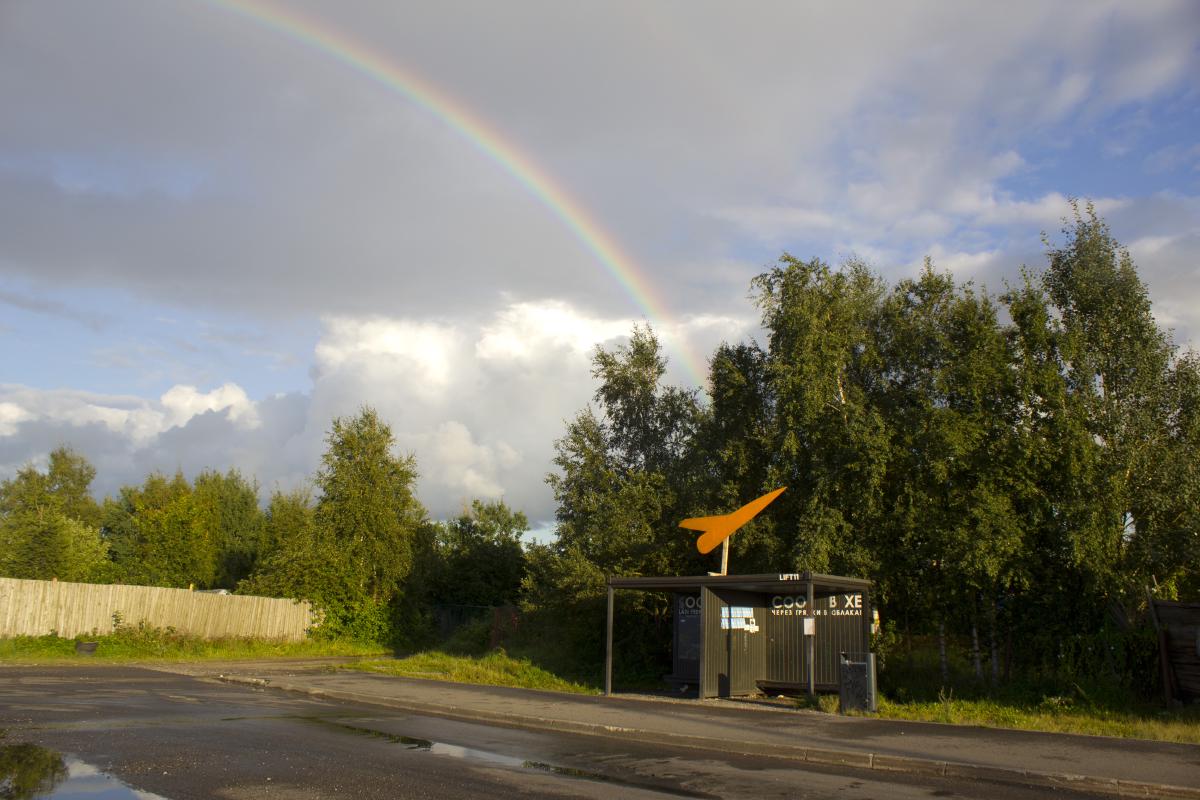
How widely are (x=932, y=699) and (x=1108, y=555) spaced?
5.00 m

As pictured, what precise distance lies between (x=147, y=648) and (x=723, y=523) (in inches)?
824

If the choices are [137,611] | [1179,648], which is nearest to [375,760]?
[1179,648]

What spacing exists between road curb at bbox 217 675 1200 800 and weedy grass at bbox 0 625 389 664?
14955 mm

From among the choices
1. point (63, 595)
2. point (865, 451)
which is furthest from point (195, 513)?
point (865, 451)

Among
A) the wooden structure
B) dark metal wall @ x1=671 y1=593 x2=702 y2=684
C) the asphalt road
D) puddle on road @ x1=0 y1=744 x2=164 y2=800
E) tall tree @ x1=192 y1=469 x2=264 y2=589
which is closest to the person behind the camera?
puddle on road @ x1=0 y1=744 x2=164 y2=800

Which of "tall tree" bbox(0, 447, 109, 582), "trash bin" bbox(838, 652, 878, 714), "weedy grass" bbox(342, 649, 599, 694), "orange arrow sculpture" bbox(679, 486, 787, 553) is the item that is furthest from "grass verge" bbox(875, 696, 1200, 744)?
"tall tree" bbox(0, 447, 109, 582)

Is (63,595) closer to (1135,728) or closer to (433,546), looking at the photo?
(433,546)

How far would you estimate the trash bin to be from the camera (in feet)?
56.4

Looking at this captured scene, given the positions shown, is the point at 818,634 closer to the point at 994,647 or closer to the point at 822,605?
the point at 822,605

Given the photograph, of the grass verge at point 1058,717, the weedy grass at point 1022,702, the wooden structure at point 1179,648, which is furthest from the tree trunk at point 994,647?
the wooden structure at point 1179,648

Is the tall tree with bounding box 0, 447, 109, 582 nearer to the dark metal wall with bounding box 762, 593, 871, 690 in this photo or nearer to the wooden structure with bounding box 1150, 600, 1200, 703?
the dark metal wall with bounding box 762, 593, 871, 690

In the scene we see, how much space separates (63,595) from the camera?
97.3ft

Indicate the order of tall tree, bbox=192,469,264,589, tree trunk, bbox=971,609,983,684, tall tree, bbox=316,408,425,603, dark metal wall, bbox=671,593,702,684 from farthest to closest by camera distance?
tall tree, bbox=192,469,264,589 < tall tree, bbox=316,408,425,603 < dark metal wall, bbox=671,593,702,684 < tree trunk, bbox=971,609,983,684

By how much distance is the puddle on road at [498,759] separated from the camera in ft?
32.0
